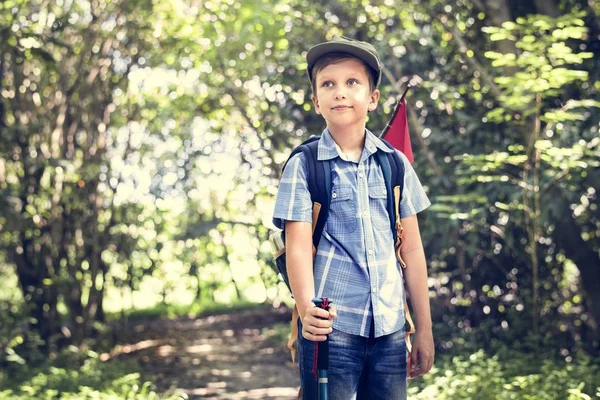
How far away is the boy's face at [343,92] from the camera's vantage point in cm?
256

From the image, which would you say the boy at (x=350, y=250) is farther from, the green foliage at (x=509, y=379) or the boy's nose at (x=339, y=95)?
the green foliage at (x=509, y=379)

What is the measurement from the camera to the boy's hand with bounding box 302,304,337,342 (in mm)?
2281

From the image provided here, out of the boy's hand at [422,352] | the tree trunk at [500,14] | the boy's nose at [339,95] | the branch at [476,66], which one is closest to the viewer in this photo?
the boy's nose at [339,95]

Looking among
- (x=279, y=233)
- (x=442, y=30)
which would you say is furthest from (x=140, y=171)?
(x=279, y=233)

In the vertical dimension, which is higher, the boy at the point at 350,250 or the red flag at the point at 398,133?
the red flag at the point at 398,133

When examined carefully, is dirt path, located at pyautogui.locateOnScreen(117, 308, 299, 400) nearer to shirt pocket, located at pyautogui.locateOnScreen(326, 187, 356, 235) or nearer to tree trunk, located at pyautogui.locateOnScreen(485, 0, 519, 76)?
tree trunk, located at pyautogui.locateOnScreen(485, 0, 519, 76)

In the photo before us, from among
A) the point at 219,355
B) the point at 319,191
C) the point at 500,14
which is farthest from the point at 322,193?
the point at 219,355

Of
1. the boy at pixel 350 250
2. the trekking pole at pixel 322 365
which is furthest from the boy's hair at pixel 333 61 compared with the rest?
the trekking pole at pixel 322 365

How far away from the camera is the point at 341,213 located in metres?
2.52

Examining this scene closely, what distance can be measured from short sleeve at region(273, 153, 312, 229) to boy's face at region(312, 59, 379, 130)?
0.60ft

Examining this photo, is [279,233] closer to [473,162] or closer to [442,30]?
[473,162]

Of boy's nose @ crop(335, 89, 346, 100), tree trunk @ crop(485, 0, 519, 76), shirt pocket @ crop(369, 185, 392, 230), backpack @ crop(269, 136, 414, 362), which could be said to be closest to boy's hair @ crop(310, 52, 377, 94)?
boy's nose @ crop(335, 89, 346, 100)

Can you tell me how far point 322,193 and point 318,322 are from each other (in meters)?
0.44

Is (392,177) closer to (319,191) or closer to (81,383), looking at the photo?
(319,191)
